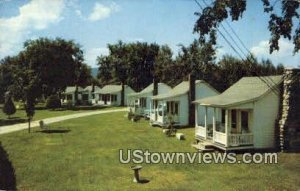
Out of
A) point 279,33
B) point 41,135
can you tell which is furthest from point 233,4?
point 41,135

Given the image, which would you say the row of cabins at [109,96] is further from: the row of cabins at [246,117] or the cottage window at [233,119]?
the cottage window at [233,119]

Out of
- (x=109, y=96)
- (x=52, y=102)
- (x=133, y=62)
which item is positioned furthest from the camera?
(x=109, y=96)

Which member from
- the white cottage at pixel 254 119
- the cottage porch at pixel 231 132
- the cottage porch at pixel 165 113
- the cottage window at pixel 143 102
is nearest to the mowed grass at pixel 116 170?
the cottage porch at pixel 231 132

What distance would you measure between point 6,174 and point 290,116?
51.8 ft

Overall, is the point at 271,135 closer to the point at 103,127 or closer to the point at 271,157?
the point at 271,157

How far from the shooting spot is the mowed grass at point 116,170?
17125 millimetres

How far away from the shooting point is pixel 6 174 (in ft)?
63.9

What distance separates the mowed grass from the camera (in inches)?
674

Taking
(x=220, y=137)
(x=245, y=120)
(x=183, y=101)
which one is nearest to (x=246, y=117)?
(x=245, y=120)

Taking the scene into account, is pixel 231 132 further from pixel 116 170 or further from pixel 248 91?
pixel 116 170

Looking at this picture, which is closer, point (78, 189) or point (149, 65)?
point (78, 189)

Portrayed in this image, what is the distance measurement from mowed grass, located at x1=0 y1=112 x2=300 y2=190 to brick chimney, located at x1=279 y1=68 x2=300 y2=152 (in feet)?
3.72

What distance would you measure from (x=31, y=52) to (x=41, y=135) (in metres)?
42.5

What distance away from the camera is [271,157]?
21797 mm
